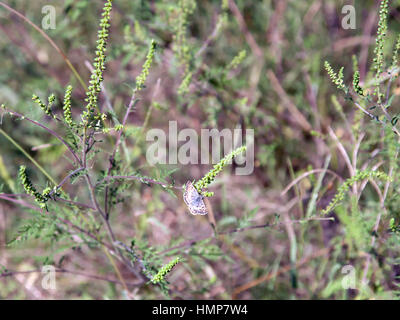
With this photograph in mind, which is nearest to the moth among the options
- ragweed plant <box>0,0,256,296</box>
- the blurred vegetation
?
ragweed plant <box>0,0,256,296</box>

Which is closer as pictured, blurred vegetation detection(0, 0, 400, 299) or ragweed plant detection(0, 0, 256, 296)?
ragweed plant detection(0, 0, 256, 296)

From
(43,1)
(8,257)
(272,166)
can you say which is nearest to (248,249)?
(272,166)

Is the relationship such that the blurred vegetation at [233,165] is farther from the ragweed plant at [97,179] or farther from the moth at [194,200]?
the moth at [194,200]

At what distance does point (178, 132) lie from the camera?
2.92 m

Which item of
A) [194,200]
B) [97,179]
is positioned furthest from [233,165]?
[194,200]

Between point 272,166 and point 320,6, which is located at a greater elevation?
point 320,6

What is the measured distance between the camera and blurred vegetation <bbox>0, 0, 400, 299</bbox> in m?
2.01

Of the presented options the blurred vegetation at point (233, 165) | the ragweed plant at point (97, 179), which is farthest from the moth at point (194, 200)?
the blurred vegetation at point (233, 165)

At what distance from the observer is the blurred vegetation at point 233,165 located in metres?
2.01

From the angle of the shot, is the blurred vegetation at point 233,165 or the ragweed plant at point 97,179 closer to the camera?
the ragweed plant at point 97,179

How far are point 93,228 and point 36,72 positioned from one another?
64.2 inches

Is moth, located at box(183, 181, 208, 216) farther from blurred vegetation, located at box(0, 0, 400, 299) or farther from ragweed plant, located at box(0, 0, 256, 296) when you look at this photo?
blurred vegetation, located at box(0, 0, 400, 299)
